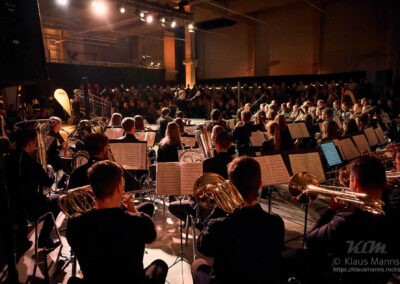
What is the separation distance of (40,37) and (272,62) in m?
15.7

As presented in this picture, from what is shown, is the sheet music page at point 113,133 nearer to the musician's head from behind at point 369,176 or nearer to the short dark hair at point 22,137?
the short dark hair at point 22,137

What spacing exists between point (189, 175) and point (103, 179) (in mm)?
1262

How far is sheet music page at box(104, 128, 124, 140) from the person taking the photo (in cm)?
576

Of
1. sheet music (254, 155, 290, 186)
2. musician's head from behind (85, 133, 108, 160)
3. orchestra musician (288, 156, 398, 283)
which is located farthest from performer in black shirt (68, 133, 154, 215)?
orchestra musician (288, 156, 398, 283)

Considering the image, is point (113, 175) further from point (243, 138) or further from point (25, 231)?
point (243, 138)

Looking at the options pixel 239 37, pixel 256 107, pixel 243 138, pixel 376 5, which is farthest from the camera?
pixel 239 37

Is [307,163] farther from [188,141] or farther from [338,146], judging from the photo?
[188,141]

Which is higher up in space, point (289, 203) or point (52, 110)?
point (52, 110)

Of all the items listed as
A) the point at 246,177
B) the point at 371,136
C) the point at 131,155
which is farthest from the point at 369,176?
the point at 371,136

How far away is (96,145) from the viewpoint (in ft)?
9.40

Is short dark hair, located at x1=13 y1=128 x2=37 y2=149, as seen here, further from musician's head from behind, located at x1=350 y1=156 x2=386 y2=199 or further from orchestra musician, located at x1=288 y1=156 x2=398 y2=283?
musician's head from behind, located at x1=350 y1=156 x2=386 y2=199

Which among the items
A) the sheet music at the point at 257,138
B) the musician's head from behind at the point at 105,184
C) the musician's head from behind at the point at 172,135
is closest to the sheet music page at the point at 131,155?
the musician's head from behind at the point at 172,135

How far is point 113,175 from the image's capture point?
5.71 ft

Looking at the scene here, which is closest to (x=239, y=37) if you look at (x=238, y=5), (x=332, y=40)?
(x=238, y=5)
